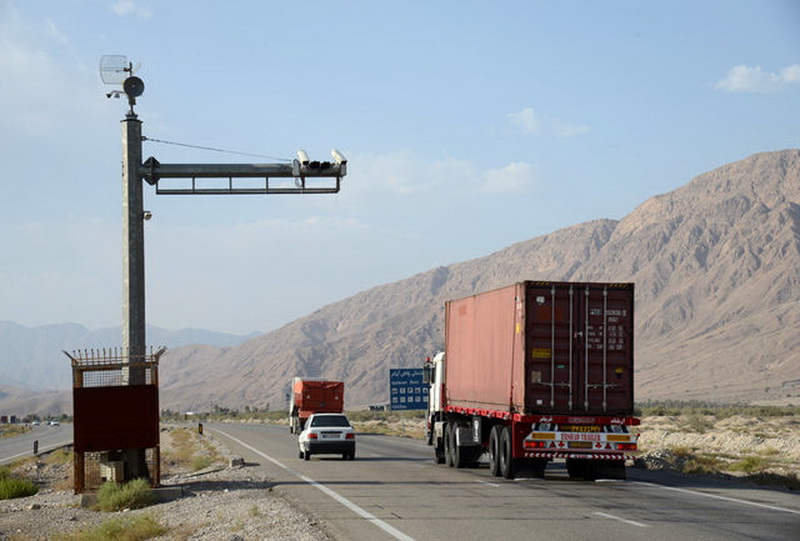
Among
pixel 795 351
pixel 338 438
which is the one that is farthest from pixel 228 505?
pixel 795 351

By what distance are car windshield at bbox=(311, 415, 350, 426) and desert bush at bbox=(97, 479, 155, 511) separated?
41.3 feet

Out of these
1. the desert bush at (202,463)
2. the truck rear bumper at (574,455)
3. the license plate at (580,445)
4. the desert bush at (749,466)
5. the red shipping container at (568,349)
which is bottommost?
the desert bush at (202,463)

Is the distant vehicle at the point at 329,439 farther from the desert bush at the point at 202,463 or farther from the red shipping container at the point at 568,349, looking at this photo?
the red shipping container at the point at 568,349

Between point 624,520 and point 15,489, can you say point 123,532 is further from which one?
point 15,489

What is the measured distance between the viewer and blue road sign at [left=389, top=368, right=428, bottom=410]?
52.1m

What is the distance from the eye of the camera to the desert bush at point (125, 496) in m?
20.6

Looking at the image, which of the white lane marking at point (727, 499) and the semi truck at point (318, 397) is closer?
the white lane marking at point (727, 499)

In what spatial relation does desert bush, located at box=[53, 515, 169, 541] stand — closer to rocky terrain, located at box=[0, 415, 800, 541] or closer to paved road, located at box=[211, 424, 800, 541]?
rocky terrain, located at box=[0, 415, 800, 541]

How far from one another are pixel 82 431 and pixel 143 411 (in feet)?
4.07

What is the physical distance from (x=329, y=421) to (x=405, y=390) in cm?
1869

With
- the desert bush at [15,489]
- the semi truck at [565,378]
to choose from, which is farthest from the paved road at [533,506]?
the desert bush at [15,489]

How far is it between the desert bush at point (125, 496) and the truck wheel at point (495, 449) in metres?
7.68

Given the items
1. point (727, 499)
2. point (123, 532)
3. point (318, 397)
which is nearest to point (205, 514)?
point (123, 532)

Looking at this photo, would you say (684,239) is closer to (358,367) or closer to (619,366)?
(358,367)
